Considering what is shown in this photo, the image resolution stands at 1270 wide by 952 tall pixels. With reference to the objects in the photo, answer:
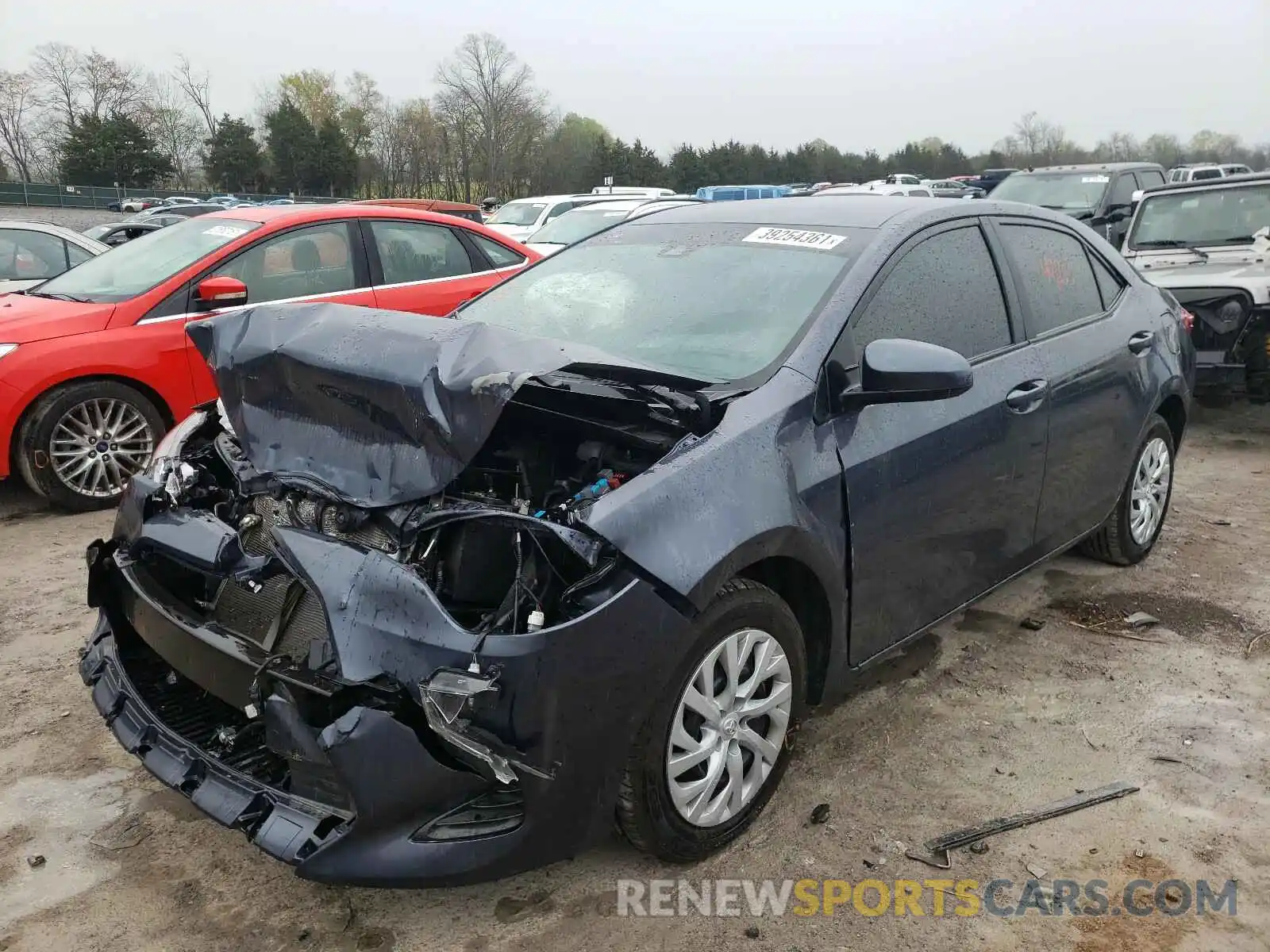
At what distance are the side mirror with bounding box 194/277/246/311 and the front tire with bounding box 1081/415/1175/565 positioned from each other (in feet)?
15.4

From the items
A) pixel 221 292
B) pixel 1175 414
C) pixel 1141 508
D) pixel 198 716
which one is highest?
pixel 221 292

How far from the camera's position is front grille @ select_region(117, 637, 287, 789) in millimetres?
2346

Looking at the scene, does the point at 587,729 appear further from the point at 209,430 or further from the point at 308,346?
the point at 209,430

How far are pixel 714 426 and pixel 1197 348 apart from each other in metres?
6.26

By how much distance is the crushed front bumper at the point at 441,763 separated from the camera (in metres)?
2.06

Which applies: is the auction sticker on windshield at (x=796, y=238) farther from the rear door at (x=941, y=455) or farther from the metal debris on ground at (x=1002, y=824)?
the metal debris on ground at (x=1002, y=824)

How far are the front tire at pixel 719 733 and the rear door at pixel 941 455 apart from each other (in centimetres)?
37

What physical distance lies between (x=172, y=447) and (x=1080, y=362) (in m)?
3.38

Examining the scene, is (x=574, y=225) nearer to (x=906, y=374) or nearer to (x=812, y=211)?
(x=812, y=211)

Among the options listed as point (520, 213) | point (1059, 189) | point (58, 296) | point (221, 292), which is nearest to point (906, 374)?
point (221, 292)

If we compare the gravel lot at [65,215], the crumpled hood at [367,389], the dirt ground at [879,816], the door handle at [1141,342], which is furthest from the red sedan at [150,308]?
the gravel lot at [65,215]

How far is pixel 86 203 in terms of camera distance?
46.4 m

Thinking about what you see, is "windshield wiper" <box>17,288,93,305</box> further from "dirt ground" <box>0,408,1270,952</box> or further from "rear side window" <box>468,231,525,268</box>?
"rear side window" <box>468,231,525,268</box>

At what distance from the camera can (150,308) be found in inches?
223
